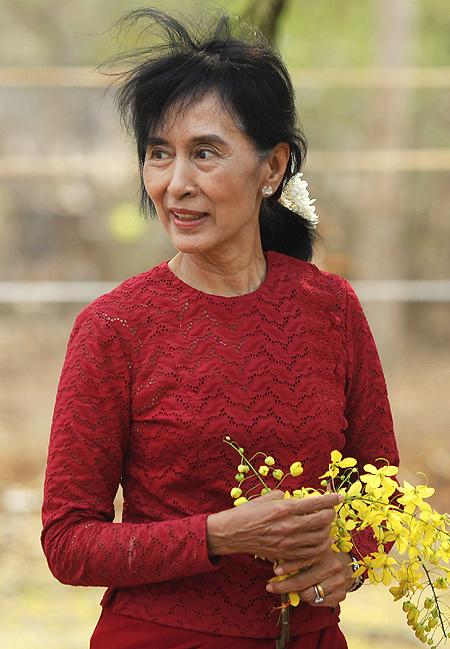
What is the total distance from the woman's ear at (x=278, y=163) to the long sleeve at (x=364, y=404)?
0.96 feet

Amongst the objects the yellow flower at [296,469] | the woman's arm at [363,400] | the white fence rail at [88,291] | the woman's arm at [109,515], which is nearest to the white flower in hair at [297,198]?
the woman's arm at [363,400]

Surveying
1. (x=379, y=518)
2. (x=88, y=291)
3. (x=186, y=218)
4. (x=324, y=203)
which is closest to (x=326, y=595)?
(x=379, y=518)

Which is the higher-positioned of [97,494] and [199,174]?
[199,174]

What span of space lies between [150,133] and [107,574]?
84 centimetres

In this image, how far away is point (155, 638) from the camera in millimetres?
2303

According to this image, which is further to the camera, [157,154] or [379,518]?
[157,154]

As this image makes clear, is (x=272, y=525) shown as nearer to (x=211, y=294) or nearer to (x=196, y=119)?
(x=211, y=294)

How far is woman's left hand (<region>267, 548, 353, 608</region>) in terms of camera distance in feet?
7.36

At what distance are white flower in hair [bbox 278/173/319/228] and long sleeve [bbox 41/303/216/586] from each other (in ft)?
1.90

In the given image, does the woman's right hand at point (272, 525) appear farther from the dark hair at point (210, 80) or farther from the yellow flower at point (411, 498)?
the dark hair at point (210, 80)

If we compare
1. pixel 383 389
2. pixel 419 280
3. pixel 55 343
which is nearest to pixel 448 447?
pixel 419 280

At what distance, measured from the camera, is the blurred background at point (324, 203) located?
26.6 ft

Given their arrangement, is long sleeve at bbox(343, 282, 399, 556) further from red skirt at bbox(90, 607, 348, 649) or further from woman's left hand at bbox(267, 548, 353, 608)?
red skirt at bbox(90, 607, 348, 649)

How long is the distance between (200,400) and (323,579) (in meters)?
0.41
